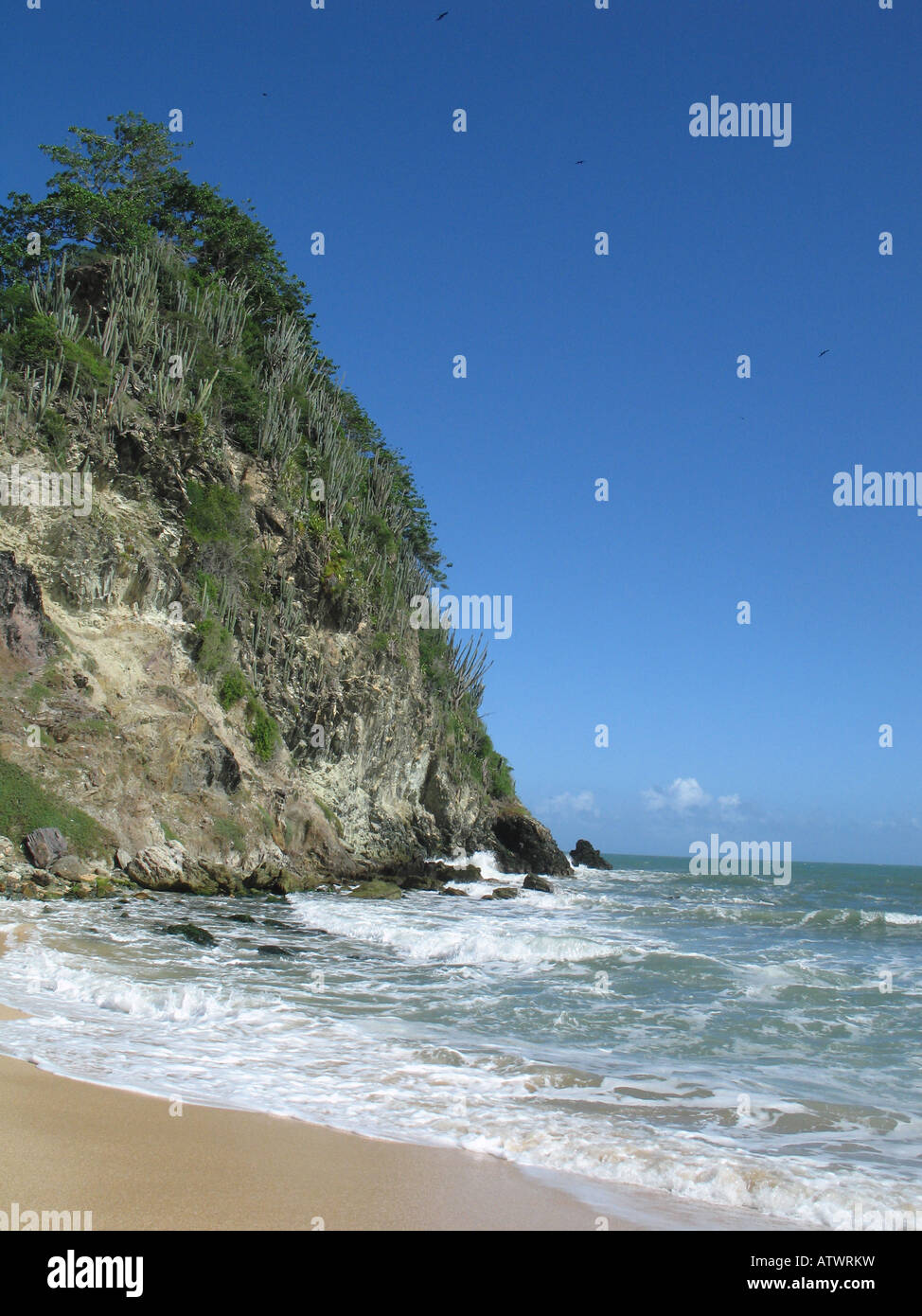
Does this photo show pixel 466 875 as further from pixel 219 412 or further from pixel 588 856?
pixel 588 856

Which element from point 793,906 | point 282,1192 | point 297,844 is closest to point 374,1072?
point 282,1192

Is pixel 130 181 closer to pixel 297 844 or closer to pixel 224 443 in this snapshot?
pixel 224 443

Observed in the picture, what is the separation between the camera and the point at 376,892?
24312 millimetres

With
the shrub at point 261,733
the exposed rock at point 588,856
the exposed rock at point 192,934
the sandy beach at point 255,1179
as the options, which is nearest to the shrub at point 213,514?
the shrub at point 261,733

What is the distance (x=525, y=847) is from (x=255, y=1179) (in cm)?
4321

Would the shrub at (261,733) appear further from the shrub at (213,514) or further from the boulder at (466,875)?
the boulder at (466,875)

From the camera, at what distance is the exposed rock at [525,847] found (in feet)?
149

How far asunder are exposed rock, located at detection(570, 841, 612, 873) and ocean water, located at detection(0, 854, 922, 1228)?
45.9 m

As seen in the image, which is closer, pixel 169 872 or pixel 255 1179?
pixel 255 1179

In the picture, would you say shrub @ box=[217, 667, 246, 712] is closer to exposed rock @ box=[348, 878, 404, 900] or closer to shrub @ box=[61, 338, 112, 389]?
exposed rock @ box=[348, 878, 404, 900]

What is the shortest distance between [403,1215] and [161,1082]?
8.87 feet

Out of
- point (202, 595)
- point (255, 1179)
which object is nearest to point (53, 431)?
point (202, 595)

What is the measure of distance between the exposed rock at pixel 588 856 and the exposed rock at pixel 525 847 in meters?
15.7

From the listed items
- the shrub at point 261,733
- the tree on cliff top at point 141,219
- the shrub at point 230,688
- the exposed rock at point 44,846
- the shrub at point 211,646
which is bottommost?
the exposed rock at point 44,846
